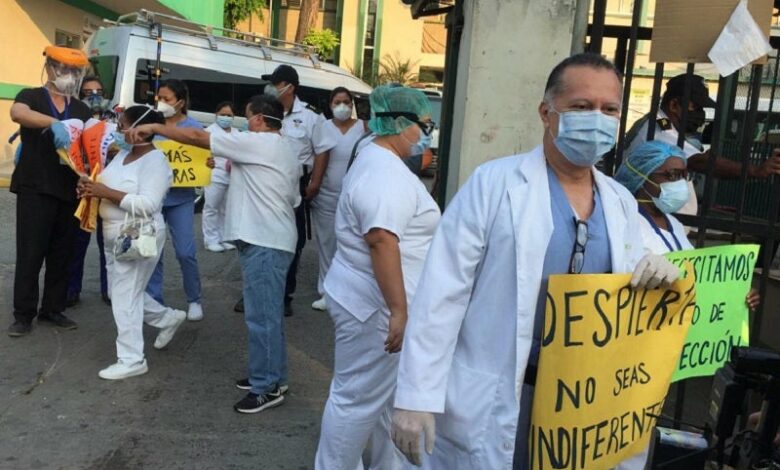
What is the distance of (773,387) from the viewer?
2.16 meters

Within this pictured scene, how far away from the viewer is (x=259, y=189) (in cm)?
410

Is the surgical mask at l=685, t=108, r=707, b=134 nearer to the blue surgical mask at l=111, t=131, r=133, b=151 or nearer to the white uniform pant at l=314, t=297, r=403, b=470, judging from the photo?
the white uniform pant at l=314, t=297, r=403, b=470

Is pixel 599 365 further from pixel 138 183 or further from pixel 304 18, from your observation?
pixel 304 18

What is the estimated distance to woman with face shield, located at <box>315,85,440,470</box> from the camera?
2.95 meters

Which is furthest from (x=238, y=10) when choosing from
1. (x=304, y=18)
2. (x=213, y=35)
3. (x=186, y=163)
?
(x=186, y=163)

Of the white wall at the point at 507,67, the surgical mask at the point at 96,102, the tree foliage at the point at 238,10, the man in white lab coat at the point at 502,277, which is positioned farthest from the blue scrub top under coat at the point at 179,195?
the tree foliage at the point at 238,10

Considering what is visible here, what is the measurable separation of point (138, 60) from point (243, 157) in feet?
22.8

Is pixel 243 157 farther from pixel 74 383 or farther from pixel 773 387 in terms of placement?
pixel 773 387

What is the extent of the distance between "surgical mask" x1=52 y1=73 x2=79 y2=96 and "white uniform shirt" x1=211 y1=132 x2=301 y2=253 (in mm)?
1823

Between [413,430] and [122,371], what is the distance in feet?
10.4

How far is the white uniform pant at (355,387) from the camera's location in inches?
119

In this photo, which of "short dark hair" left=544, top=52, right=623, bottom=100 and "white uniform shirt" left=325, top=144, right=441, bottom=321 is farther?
"white uniform shirt" left=325, top=144, right=441, bottom=321

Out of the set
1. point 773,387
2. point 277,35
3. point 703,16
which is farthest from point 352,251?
point 277,35

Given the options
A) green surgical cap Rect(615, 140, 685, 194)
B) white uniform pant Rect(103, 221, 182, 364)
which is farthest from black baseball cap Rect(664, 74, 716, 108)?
white uniform pant Rect(103, 221, 182, 364)
